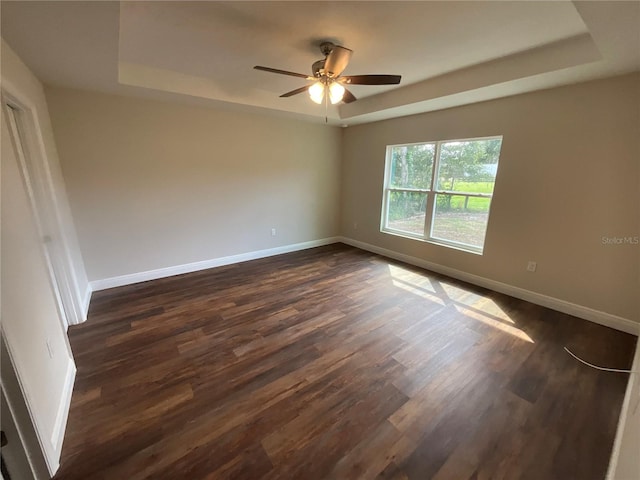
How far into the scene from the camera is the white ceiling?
1677 mm

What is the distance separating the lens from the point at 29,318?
1.40 m

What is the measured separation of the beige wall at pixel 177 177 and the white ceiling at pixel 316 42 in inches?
15.2

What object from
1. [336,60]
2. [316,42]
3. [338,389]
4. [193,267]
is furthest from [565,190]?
[193,267]

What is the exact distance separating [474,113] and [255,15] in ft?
9.16

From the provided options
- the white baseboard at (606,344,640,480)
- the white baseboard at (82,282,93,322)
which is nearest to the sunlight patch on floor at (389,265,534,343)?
the white baseboard at (606,344,640,480)

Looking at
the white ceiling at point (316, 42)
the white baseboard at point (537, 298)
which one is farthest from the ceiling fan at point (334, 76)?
the white baseboard at point (537, 298)

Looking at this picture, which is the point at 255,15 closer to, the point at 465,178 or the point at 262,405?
the point at 262,405

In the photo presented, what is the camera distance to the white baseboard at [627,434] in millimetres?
1191

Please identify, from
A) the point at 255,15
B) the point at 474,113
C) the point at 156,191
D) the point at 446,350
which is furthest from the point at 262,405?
the point at 474,113

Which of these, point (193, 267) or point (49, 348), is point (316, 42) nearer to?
point (49, 348)

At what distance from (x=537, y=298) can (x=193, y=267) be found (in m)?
4.51

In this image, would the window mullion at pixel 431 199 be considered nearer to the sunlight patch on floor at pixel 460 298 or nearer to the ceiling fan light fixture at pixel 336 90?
the sunlight patch on floor at pixel 460 298

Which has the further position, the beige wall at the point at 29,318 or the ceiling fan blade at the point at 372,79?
the ceiling fan blade at the point at 372,79

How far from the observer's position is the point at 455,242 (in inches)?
154
